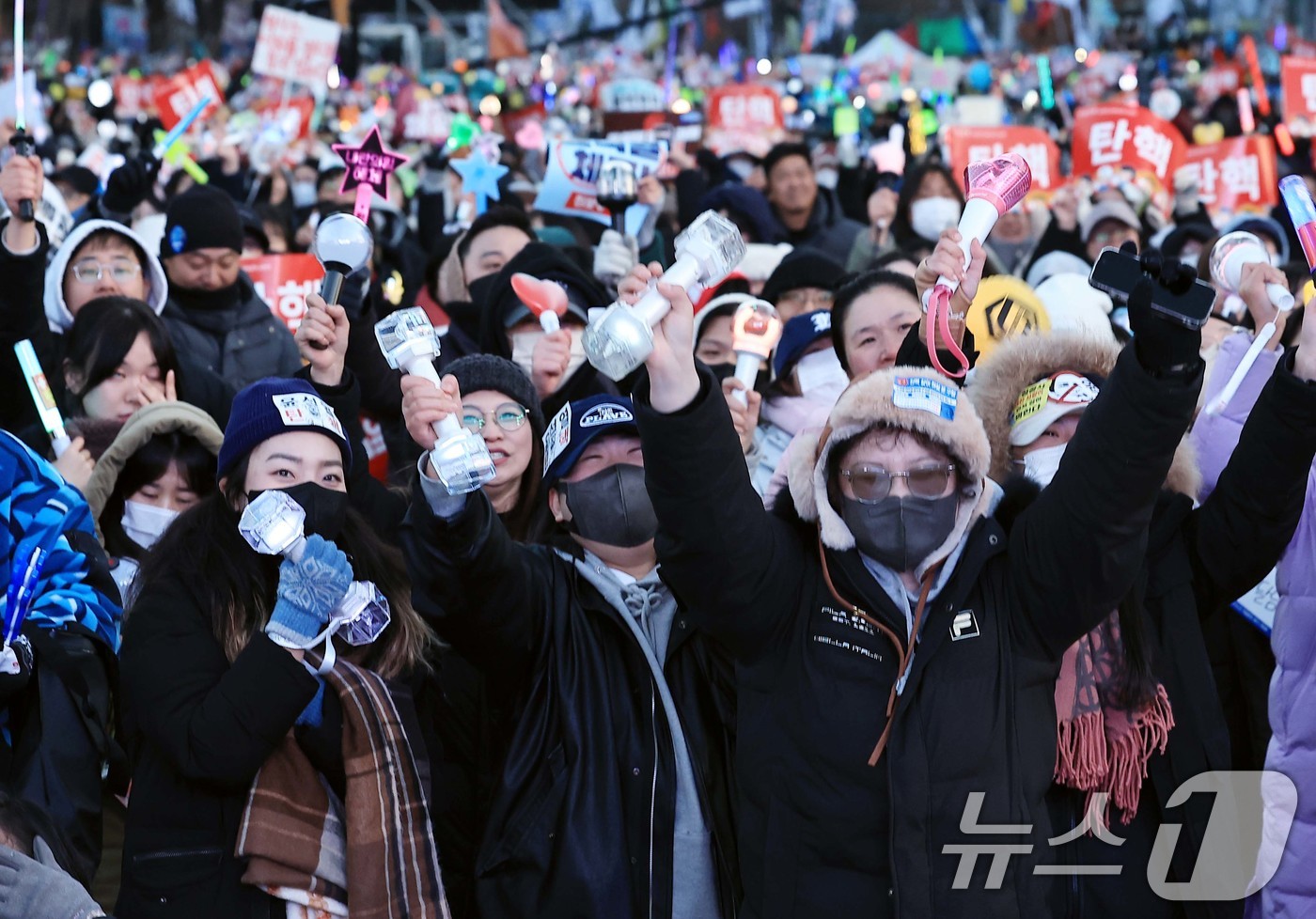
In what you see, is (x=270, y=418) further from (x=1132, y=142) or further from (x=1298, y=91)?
(x=1298, y=91)

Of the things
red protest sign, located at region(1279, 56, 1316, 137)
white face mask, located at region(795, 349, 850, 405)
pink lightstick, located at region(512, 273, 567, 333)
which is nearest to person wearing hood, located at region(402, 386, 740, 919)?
pink lightstick, located at region(512, 273, 567, 333)

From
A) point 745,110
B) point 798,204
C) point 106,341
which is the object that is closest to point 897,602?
point 106,341

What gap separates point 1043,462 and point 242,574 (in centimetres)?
165

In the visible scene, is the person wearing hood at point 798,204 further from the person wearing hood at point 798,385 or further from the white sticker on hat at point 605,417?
the white sticker on hat at point 605,417

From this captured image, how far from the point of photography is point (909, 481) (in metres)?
2.80

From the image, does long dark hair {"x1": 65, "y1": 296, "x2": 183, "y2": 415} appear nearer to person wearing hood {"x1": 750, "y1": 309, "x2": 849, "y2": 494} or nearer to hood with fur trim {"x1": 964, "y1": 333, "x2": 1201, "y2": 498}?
person wearing hood {"x1": 750, "y1": 309, "x2": 849, "y2": 494}

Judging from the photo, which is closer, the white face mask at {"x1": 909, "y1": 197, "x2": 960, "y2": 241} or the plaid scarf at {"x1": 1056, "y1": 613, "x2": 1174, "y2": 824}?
the plaid scarf at {"x1": 1056, "y1": 613, "x2": 1174, "y2": 824}

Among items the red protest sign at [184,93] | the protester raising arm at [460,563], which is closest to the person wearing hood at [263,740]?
the protester raising arm at [460,563]

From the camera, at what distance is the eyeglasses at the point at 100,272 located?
16.8 feet

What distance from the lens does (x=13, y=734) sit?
3.19m

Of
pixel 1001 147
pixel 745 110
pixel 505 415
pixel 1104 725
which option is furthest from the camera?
pixel 745 110

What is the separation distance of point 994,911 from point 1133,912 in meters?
0.55

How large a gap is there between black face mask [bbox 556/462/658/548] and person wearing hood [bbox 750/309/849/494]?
3.67ft

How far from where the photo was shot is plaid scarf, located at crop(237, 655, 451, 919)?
2.95m
